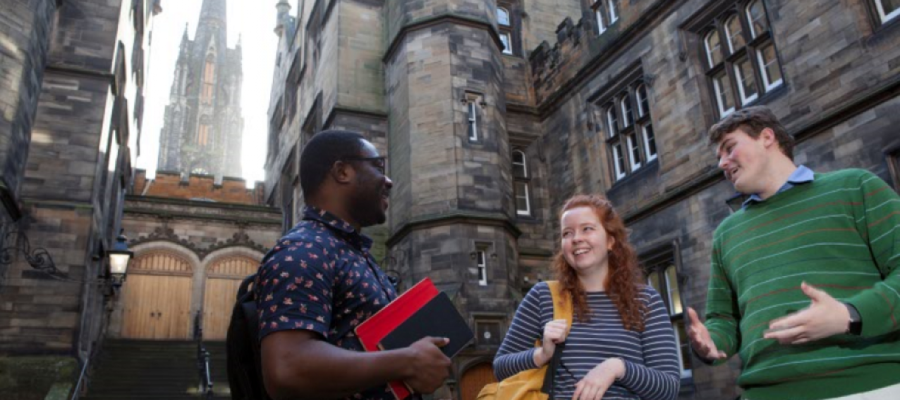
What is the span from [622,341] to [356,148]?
119cm

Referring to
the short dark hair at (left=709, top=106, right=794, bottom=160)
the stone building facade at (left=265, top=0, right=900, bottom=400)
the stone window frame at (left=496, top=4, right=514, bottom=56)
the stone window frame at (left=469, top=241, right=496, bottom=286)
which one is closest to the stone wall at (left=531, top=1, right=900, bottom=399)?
the stone building facade at (left=265, top=0, right=900, bottom=400)

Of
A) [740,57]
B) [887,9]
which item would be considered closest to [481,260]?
[740,57]

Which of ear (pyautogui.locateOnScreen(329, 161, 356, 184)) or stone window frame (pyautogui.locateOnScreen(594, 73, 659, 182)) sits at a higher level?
stone window frame (pyautogui.locateOnScreen(594, 73, 659, 182))

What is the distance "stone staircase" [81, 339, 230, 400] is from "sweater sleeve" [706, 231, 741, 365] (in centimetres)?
1177

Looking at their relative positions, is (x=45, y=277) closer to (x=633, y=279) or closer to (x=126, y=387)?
(x=126, y=387)

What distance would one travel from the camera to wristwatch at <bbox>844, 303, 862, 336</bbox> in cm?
179

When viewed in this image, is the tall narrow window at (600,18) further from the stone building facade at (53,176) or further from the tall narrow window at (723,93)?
the stone building facade at (53,176)

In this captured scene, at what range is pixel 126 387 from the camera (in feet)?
40.4

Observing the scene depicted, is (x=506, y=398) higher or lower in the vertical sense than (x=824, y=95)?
lower

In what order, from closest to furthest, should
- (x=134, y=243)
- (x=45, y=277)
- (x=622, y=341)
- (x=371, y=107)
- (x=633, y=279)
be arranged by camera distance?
(x=622, y=341) < (x=633, y=279) < (x=45, y=277) < (x=371, y=107) < (x=134, y=243)

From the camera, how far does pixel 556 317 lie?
7.70 feet

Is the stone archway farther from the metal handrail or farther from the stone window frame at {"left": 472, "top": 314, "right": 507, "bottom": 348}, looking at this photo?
the stone window frame at {"left": 472, "top": 314, "right": 507, "bottom": 348}

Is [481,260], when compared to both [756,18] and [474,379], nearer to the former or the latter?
[474,379]

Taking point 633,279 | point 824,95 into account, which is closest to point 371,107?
point 824,95
